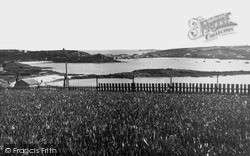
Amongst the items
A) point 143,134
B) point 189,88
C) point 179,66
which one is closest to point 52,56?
point 179,66

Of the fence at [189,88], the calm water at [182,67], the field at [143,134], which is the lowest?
the calm water at [182,67]

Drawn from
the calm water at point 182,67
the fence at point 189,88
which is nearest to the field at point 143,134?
the fence at point 189,88

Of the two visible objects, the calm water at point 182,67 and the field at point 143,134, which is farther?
the calm water at point 182,67

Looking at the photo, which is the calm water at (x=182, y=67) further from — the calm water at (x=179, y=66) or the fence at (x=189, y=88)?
the fence at (x=189, y=88)

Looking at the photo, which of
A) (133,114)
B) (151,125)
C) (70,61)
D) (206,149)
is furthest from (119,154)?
(70,61)

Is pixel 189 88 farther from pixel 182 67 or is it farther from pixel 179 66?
pixel 179 66

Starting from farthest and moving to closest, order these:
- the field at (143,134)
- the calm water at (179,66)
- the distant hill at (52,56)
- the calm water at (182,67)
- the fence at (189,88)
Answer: the distant hill at (52,56) < the calm water at (179,66) < the calm water at (182,67) < the fence at (189,88) < the field at (143,134)

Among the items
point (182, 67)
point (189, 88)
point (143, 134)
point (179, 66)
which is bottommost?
point (182, 67)

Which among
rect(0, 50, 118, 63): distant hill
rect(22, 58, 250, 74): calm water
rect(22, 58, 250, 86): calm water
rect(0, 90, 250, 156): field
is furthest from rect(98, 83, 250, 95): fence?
rect(0, 50, 118, 63): distant hill

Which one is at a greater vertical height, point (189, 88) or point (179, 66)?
point (189, 88)

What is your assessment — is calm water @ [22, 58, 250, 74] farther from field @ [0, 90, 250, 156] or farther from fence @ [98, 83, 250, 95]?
field @ [0, 90, 250, 156]
